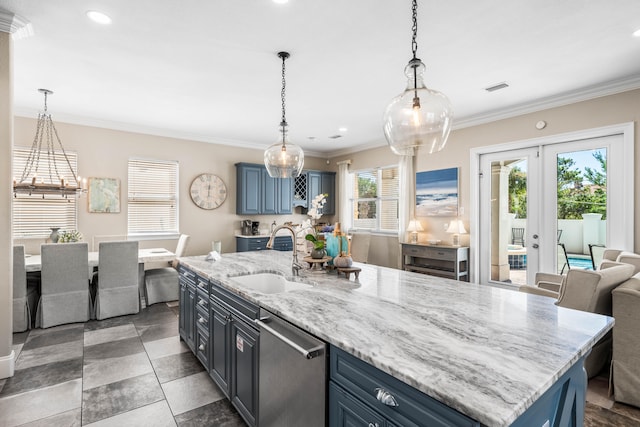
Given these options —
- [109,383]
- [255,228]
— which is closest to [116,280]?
[109,383]

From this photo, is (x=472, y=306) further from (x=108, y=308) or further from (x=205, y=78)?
(x=108, y=308)

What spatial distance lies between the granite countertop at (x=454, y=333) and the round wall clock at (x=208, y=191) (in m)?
4.25

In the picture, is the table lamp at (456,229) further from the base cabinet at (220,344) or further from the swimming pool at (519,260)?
the base cabinet at (220,344)

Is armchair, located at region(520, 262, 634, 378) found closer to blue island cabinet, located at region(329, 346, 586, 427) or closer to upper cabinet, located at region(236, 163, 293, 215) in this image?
blue island cabinet, located at region(329, 346, 586, 427)

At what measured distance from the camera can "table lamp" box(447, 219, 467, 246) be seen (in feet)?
16.0

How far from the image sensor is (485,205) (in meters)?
4.86

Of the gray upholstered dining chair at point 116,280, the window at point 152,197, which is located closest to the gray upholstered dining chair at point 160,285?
the gray upholstered dining chair at point 116,280

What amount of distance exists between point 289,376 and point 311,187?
5925 mm

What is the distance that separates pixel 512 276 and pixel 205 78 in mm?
4744

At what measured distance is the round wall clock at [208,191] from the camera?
5.98 metres

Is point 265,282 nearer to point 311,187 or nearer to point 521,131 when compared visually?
point 521,131

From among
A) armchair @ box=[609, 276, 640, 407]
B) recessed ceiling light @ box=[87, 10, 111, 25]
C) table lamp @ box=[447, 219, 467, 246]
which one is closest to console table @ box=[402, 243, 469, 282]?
table lamp @ box=[447, 219, 467, 246]

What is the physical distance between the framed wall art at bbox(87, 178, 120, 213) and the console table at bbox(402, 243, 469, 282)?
477 centimetres

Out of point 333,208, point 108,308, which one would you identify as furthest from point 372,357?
point 333,208
